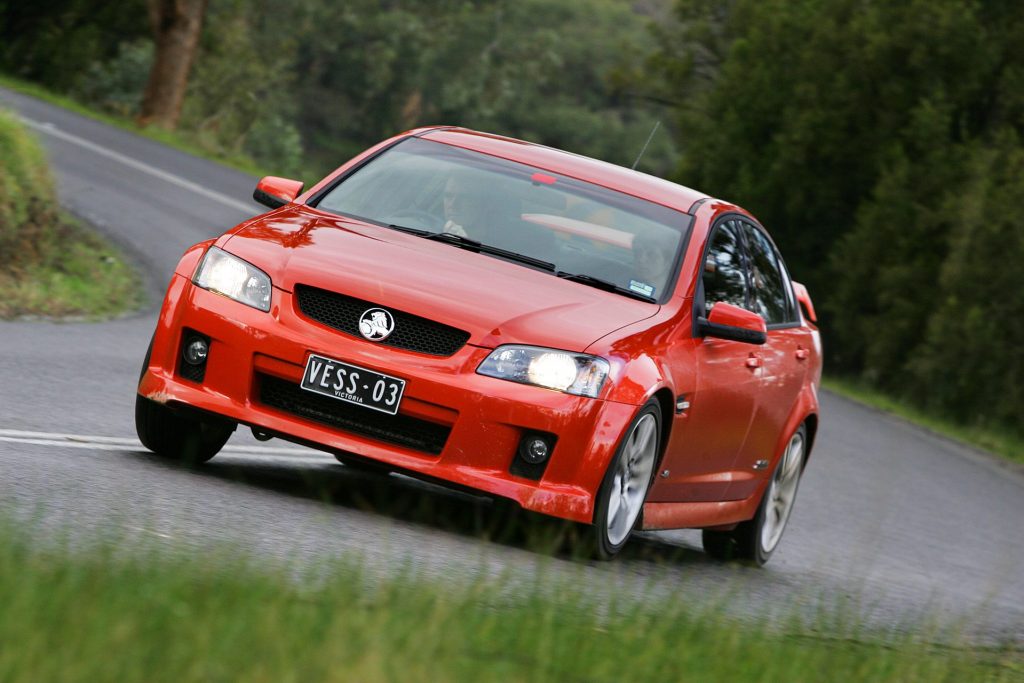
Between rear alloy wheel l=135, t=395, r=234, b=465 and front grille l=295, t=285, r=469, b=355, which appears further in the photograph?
rear alloy wheel l=135, t=395, r=234, b=465

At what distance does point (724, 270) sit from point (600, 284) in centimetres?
108

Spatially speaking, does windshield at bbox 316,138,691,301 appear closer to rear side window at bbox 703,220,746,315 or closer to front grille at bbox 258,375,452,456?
rear side window at bbox 703,220,746,315

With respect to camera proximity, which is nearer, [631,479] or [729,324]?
[631,479]

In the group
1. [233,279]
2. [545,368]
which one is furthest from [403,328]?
[233,279]

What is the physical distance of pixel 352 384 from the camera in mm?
6980

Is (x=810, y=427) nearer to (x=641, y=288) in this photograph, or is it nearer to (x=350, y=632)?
(x=641, y=288)

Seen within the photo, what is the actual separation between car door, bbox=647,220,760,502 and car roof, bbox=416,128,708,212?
29 centimetres

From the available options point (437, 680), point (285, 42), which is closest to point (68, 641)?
point (437, 680)

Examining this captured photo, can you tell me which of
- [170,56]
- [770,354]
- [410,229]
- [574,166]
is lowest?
[170,56]

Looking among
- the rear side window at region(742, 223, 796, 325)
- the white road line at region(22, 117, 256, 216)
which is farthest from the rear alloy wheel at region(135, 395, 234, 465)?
the white road line at region(22, 117, 256, 216)

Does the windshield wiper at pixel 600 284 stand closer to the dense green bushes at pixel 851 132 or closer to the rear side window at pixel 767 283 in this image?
the rear side window at pixel 767 283

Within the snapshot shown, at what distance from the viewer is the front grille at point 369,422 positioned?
276 inches

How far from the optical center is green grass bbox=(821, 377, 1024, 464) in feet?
70.5

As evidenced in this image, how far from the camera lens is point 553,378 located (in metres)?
6.97
